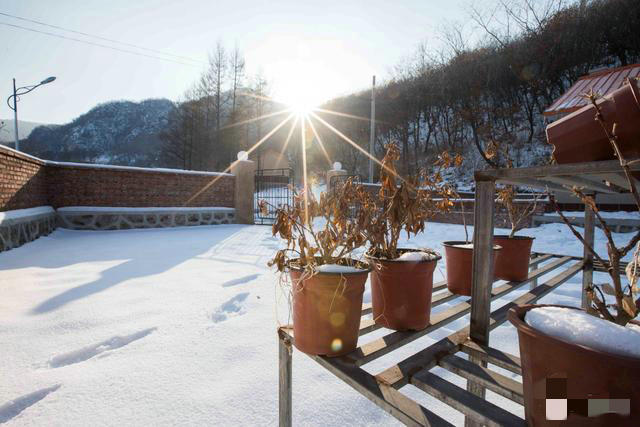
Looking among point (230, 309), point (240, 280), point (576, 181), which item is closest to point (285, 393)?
point (576, 181)

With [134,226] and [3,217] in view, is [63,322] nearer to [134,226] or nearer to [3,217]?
[3,217]

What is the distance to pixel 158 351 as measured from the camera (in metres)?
2.16

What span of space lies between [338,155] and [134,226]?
49.8ft

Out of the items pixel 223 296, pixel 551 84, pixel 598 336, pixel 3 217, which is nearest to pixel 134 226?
pixel 3 217

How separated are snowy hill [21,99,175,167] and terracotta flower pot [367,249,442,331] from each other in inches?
2049

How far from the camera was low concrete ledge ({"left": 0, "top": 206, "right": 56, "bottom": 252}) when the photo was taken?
17.1 ft

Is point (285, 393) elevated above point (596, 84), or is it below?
below

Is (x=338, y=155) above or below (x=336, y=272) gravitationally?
Answer: above

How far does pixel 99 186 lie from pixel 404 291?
968 centimetres

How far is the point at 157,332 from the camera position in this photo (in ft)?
8.00

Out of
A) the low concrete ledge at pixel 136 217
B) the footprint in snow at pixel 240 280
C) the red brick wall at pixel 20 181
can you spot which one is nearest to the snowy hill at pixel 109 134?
the low concrete ledge at pixel 136 217

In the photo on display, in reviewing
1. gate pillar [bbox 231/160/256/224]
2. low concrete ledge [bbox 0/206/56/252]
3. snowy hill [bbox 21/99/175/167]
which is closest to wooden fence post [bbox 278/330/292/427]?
low concrete ledge [bbox 0/206/56/252]

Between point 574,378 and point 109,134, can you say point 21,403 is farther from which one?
point 109,134

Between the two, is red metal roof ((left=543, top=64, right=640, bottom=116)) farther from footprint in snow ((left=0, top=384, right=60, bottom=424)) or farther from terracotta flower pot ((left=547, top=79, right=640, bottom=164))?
footprint in snow ((left=0, top=384, right=60, bottom=424))
